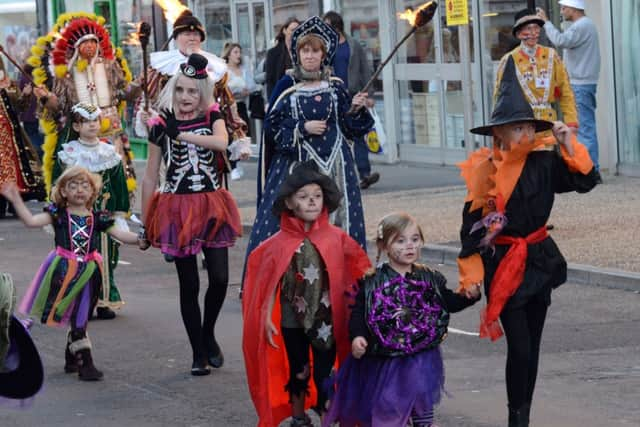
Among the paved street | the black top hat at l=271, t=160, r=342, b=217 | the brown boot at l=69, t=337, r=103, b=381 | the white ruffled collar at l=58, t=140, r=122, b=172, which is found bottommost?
the paved street

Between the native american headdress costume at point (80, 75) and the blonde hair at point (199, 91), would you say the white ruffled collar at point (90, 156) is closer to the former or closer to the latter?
the native american headdress costume at point (80, 75)

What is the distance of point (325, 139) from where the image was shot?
9469mm

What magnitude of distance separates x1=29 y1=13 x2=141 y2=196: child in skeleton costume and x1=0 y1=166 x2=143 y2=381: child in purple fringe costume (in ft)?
8.80

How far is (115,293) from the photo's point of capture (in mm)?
11133

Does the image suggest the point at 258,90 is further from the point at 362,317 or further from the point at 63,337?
the point at 362,317

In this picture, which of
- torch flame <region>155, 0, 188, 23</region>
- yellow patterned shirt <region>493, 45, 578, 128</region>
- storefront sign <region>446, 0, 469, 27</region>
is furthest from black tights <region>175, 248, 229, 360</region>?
storefront sign <region>446, 0, 469, 27</region>

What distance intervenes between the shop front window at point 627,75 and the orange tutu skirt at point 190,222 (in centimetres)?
946

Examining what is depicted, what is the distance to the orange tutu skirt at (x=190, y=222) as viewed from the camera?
8.85 meters

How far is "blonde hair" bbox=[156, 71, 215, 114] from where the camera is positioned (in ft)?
29.1

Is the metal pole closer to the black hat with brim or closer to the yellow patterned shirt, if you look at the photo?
the yellow patterned shirt

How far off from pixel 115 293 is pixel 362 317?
4.73 m

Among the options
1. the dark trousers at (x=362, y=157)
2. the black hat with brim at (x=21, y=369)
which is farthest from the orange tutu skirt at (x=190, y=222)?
the dark trousers at (x=362, y=157)

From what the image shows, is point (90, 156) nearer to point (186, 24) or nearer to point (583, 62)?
point (186, 24)

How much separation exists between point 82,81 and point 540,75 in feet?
11.8
